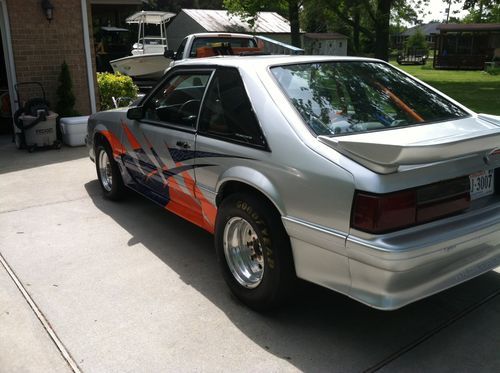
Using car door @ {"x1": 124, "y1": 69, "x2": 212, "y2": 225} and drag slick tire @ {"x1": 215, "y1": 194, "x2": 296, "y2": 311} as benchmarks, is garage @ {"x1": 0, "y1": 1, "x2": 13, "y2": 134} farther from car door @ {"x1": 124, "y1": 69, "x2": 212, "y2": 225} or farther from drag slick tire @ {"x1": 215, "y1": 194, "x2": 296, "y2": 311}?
drag slick tire @ {"x1": 215, "y1": 194, "x2": 296, "y2": 311}

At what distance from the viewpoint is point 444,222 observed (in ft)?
9.15

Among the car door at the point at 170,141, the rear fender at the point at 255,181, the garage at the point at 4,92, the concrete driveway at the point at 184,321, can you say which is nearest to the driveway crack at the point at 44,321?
the concrete driveway at the point at 184,321

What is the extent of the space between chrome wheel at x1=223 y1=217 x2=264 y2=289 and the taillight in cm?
96

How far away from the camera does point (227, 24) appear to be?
36875 millimetres

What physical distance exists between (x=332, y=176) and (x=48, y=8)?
333 inches

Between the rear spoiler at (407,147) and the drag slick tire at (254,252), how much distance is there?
2.09ft

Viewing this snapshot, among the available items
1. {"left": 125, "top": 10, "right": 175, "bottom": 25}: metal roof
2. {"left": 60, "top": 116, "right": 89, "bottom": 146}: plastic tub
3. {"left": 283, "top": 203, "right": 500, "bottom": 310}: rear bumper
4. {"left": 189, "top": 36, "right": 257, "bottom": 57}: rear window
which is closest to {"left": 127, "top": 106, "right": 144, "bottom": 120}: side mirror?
{"left": 283, "top": 203, "right": 500, "bottom": 310}: rear bumper

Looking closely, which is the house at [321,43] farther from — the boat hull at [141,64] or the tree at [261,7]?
the boat hull at [141,64]

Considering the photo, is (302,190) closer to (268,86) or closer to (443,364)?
(268,86)

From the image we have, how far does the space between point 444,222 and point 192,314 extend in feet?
5.70

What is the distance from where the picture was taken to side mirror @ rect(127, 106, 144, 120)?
4637mm

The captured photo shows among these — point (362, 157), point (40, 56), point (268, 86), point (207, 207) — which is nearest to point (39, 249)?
point (207, 207)

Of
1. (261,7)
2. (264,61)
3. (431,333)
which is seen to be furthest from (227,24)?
(431,333)

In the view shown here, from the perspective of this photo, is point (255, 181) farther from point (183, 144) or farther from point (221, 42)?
point (221, 42)
